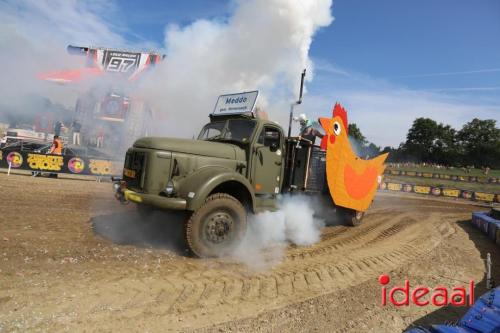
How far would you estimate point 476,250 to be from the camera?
7965 mm

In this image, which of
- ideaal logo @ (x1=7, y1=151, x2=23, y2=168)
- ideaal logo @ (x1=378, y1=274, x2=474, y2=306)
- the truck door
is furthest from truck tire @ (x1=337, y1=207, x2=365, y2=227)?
ideaal logo @ (x1=7, y1=151, x2=23, y2=168)

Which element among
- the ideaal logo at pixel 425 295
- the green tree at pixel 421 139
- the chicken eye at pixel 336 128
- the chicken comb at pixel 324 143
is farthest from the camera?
the green tree at pixel 421 139

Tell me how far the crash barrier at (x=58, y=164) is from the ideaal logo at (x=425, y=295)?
1442 cm

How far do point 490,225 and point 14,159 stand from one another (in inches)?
731

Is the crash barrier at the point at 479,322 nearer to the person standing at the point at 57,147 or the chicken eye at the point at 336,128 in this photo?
the chicken eye at the point at 336,128

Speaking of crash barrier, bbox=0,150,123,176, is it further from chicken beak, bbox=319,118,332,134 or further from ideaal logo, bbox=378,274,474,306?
ideaal logo, bbox=378,274,474,306

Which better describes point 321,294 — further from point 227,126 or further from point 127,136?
point 127,136

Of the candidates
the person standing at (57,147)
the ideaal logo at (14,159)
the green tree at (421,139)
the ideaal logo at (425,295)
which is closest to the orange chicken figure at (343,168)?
the ideaal logo at (425,295)

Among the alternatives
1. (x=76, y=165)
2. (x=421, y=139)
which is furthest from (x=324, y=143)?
(x=421, y=139)

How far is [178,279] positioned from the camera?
454 cm

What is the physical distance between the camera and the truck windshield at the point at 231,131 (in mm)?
6741

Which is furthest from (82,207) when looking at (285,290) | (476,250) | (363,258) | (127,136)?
(127,136)

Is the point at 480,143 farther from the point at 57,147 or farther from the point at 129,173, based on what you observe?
the point at 129,173

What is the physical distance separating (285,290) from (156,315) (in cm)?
178
